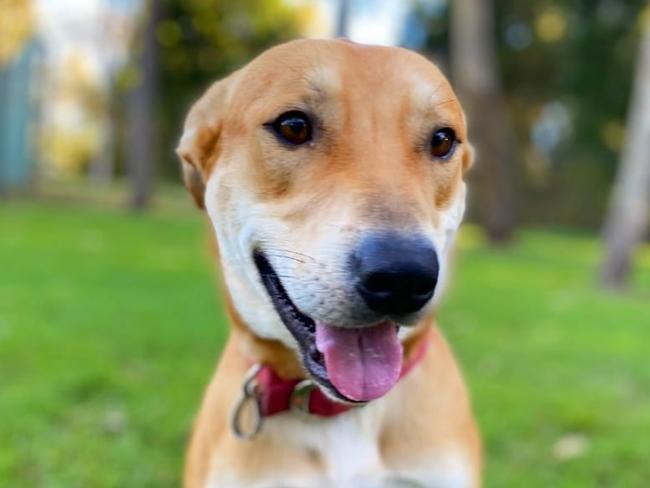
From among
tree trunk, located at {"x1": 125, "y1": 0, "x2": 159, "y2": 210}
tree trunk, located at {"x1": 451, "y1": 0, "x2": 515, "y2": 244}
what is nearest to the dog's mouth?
tree trunk, located at {"x1": 451, "y1": 0, "x2": 515, "y2": 244}

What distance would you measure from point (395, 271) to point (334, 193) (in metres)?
0.33

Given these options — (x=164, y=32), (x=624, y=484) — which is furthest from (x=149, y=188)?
(x=624, y=484)

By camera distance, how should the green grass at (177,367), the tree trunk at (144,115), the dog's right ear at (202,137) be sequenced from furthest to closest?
the tree trunk at (144,115) → the green grass at (177,367) → the dog's right ear at (202,137)

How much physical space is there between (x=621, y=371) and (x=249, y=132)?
379 cm

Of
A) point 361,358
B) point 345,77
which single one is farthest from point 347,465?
point 345,77

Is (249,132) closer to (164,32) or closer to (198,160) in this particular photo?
(198,160)

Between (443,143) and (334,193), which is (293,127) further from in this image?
(443,143)

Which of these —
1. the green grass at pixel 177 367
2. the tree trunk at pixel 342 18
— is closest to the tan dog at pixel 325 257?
the green grass at pixel 177 367

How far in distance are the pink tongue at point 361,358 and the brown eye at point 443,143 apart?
1.69ft

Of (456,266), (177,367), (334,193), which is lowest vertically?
(456,266)

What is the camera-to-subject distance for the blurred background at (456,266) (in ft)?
12.3

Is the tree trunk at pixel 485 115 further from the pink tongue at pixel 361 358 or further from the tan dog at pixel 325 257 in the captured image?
the pink tongue at pixel 361 358

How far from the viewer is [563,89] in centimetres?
2264

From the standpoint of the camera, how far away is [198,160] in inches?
96.3
